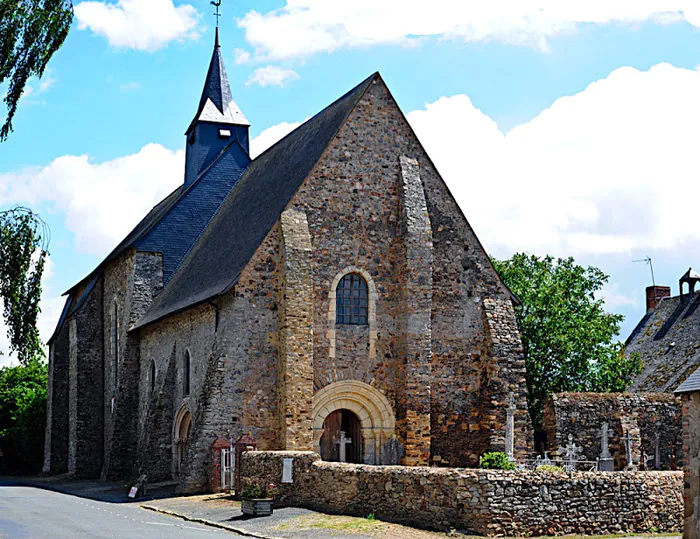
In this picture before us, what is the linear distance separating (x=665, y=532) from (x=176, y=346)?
60.7 ft

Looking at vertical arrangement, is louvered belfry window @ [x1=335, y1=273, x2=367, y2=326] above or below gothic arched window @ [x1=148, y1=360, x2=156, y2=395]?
above

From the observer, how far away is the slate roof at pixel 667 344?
4081 centimetres

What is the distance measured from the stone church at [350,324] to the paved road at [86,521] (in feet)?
10.4

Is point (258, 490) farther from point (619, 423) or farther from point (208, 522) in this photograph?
point (619, 423)

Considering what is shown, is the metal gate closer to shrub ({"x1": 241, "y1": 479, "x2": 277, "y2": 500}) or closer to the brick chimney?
shrub ({"x1": 241, "y1": 479, "x2": 277, "y2": 500})

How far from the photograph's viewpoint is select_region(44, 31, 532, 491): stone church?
2648cm

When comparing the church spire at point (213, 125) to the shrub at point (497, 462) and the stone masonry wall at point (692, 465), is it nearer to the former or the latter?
the shrub at point (497, 462)

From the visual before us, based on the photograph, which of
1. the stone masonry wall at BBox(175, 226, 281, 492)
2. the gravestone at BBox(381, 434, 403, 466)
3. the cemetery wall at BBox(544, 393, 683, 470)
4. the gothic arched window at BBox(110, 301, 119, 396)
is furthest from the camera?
the gothic arched window at BBox(110, 301, 119, 396)

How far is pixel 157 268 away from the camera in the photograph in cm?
3731

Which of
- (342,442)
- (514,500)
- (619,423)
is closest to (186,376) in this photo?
(342,442)

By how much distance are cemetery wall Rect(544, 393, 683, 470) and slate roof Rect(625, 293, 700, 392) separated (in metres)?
8.70

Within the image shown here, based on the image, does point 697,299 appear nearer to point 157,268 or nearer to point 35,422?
point 157,268

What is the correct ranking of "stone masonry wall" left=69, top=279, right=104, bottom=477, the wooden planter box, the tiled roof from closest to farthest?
the tiled roof
the wooden planter box
"stone masonry wall" left=69, top=279, right=104, bottom=477

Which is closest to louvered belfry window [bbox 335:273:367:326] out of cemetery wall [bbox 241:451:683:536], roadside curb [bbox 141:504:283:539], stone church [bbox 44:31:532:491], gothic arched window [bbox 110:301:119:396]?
stone church [bbox 44:31:532:491]
